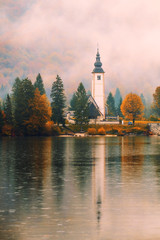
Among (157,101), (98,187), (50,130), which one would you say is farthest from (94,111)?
(98,187)

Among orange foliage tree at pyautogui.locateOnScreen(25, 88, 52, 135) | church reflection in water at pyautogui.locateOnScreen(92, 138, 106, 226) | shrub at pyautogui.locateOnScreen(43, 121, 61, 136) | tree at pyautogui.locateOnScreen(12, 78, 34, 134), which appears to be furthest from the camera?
shrub at pyautogui.locateOnScreen(43, 121, 61, 136)

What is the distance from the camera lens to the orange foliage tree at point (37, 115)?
11400 centimetres

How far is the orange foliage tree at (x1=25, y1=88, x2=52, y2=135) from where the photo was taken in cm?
11400

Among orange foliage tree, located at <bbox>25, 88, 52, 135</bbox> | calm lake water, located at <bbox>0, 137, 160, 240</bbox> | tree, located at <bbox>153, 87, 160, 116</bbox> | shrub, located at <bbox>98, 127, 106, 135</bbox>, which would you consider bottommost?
calm lake water, located at <bbox>0, 137, 160, 240</bbox>

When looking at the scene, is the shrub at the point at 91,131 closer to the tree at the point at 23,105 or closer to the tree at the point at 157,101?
the tree at the point at 23,105

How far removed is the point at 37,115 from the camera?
115 meters

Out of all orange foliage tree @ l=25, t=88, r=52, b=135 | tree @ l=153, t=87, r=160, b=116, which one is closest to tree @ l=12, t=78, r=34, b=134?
orange foliage tree @ l=25, t=88, r=52, b=135

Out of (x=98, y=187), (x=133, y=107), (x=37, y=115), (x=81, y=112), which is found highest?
(x=133, y=107)

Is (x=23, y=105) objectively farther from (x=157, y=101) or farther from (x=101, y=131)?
(x=157, y=101)

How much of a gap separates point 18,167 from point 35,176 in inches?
261

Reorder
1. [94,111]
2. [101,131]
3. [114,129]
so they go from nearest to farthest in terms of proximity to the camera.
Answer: [101,131]
[114,129]
[94,111]

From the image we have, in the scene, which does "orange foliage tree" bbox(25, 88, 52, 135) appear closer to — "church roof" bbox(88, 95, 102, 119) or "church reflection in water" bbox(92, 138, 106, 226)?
"church roof" bbox(88, 95, 102, 119)

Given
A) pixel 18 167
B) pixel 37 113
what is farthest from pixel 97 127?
pixel 18 167

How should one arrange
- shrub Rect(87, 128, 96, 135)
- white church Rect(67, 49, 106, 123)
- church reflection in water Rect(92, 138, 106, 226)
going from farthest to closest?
white church Rect(67, 49, 106, 123), shrub Rect(87, 128, 96, 135), church reflection in water Rect(92, 138, 106, 226)
